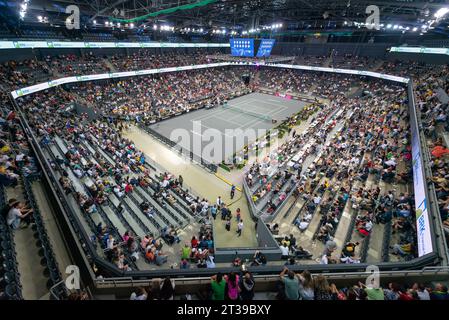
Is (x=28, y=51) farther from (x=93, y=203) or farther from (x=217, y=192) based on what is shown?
(x=217, y=192)

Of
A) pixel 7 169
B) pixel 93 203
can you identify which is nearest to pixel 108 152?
pixel 93 203

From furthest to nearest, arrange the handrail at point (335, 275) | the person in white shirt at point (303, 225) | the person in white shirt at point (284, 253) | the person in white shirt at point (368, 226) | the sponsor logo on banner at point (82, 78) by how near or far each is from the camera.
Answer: the sponsor logo on banner at point (82, 78) < the person in white shirt at point (303, 225) < the person in white shirt at point (368, 226) < the person in white shirt at point (284, 253) < the handrail at point (335, 275)

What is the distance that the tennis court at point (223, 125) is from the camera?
2228cm

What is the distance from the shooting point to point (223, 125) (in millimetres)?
28625

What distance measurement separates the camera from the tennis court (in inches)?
877

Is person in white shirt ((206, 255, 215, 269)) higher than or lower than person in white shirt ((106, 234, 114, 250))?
lower

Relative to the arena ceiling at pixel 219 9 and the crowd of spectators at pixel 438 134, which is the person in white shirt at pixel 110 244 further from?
the arena ceiling at pixel 219 9

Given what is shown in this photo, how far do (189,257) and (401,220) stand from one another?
10.2 meters

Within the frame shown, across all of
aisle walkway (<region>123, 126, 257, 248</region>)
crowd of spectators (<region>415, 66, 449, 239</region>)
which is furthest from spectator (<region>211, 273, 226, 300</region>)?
crowd of spectators (<region>415, 66, 449, 239</region>)

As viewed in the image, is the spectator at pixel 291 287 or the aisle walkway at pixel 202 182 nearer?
the spectator at pixel 291 287

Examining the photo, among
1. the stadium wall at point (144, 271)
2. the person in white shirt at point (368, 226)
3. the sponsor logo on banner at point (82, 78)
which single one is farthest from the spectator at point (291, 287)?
the sponsor logo on banner at point (82, 78)

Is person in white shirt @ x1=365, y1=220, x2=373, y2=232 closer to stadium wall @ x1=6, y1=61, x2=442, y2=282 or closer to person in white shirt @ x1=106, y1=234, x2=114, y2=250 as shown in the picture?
stadium wall @ x1=6, y1=61, x2=442, y2=282

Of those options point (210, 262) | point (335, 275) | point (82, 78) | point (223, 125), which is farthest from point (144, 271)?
point (82, 78)
